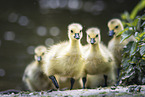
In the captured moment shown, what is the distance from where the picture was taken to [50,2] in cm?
258

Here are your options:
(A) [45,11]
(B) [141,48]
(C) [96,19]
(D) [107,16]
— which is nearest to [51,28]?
(A) [45,11]

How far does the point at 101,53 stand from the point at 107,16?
1.19m

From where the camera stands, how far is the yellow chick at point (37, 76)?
2088 mm

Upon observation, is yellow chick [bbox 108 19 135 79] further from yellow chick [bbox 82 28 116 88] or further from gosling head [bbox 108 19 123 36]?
yellow chick [bbox 82 28 116 88]

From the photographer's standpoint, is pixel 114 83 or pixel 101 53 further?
pixel 114 83

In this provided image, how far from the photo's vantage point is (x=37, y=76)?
2164 mm

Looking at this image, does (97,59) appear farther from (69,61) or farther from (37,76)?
(37,76)

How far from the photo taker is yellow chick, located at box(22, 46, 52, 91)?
6.85ft

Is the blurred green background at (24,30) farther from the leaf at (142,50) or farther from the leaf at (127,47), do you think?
the leaf at (142,50)

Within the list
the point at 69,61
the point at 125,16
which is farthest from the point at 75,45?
the point at 125,16

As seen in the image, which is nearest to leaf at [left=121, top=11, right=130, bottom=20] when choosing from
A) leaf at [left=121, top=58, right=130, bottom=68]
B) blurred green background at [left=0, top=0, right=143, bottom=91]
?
blurred green background at [left=0, top=0, right=143, bottom=91]

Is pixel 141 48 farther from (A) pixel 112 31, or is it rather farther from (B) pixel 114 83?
(B) pixel 114 83

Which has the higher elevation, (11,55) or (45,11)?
(45,11)

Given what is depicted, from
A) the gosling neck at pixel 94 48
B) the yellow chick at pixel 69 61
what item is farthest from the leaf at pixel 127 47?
the yellow chick at pixel 69 61
